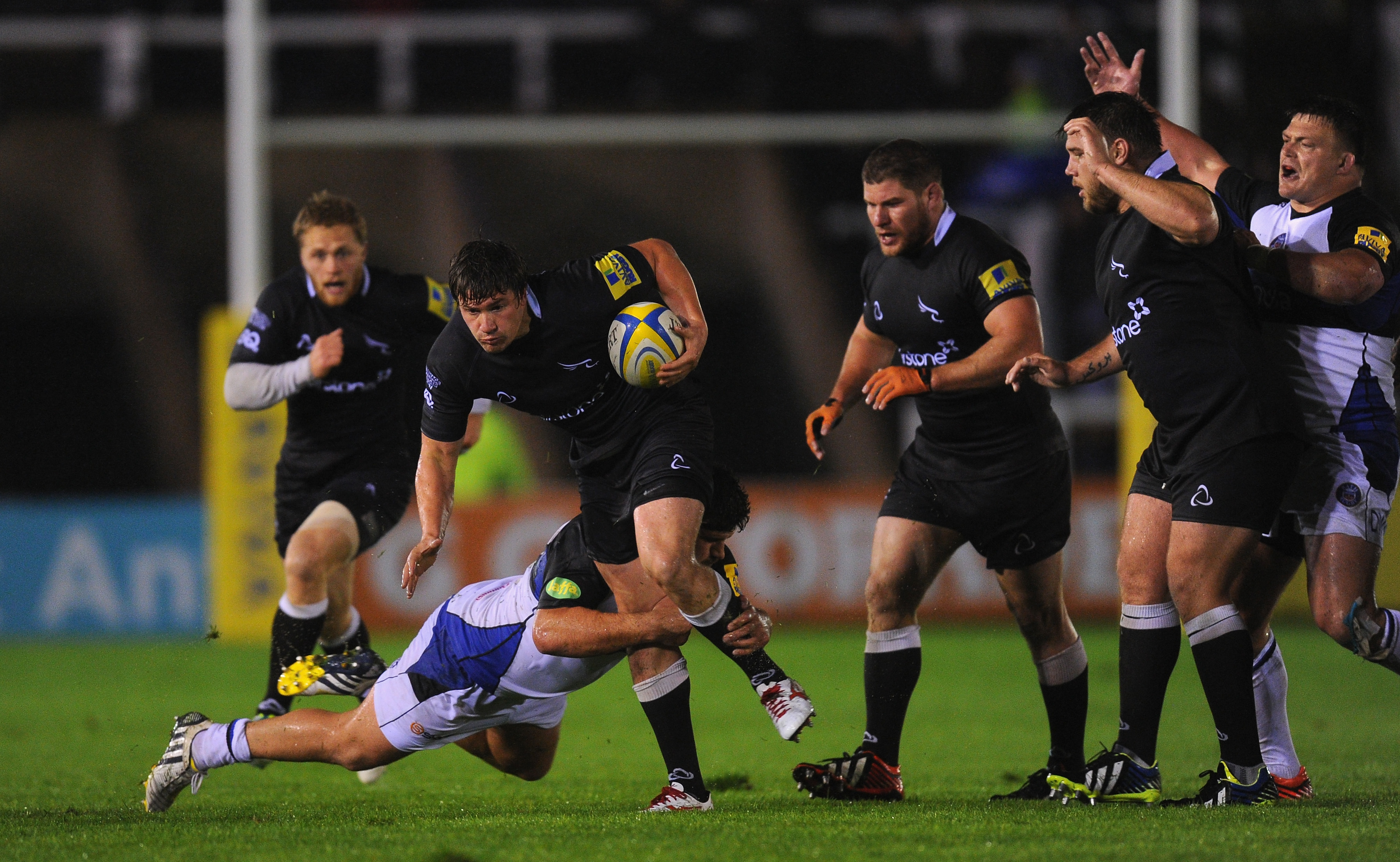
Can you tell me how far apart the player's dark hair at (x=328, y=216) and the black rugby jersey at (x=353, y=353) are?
0.75 ft

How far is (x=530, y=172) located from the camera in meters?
16.3

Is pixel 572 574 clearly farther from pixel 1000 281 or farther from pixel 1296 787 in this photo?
pixel 1296 787

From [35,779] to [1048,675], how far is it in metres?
4.06

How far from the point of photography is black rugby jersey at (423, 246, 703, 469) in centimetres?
529

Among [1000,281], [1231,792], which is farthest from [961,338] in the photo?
[1231,792]

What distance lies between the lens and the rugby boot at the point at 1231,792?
4918mm

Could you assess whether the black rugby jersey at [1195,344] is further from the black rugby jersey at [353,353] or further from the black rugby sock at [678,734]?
the black rugby jersey at [353,353]

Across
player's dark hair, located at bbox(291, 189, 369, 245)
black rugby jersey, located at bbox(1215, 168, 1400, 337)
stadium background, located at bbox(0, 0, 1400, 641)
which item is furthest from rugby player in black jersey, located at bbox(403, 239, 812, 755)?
stadium background, located at bbox(0, 0, 1400, 641)

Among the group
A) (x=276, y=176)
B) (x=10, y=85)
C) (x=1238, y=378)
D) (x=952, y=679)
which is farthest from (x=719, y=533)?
(x=10, y=85)

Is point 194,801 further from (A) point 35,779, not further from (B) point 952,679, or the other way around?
(B) point 952,679

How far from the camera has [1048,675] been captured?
561cm

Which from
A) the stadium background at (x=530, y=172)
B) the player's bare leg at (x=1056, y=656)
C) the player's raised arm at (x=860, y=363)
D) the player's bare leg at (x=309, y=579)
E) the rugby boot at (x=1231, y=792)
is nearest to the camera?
the rugby boot at (x=1231, y=792)

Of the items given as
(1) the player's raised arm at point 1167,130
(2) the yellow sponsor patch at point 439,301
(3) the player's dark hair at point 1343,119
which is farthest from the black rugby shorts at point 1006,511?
(2) the yellow sponsor patch at point 439,301

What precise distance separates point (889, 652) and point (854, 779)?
47 centimetres
